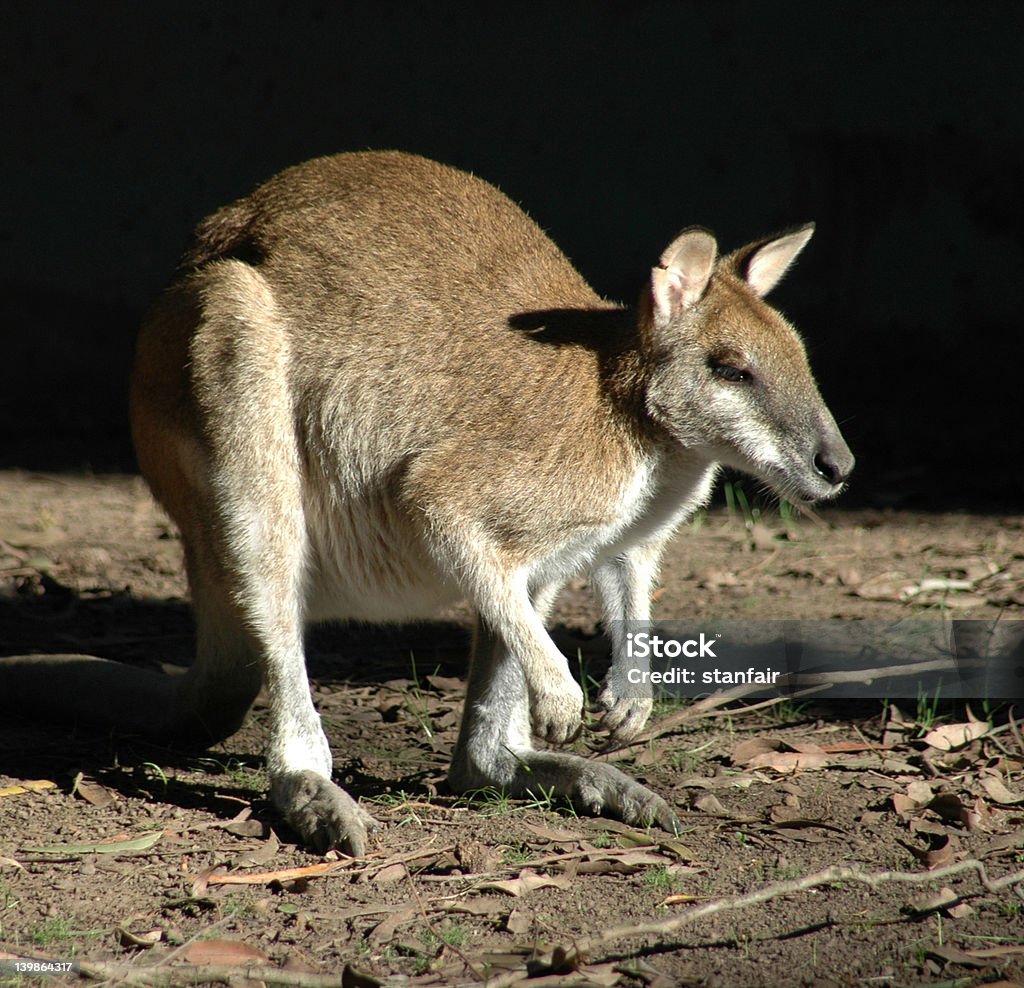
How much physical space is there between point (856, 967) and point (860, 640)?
200 centimetres

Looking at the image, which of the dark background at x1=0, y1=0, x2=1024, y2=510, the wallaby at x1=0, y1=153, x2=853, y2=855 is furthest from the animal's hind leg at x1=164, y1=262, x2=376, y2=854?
the dark background at x1=0, y1=0, x2=1024, y2=510

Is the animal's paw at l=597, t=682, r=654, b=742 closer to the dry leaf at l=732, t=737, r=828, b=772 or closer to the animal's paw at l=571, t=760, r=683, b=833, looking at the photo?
the animal's paw at l=571, t=760, r=683, b=833

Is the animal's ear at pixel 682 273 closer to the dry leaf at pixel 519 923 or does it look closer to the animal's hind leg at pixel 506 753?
the animal's hind leg at pixel 506 753

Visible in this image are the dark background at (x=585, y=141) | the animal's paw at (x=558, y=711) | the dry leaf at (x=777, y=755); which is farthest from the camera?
the dark background at (x=585, y=141)

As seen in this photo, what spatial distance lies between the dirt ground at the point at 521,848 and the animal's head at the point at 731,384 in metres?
0.80

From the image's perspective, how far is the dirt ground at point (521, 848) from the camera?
2.62 metres

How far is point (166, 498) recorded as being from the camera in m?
3.73

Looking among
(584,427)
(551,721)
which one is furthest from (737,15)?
(551,721)

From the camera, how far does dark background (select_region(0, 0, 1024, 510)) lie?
763 centimetres

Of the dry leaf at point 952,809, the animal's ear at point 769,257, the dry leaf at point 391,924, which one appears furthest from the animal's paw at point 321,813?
the animal's ear at point 769,257

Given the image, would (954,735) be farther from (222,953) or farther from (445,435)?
(222,953)

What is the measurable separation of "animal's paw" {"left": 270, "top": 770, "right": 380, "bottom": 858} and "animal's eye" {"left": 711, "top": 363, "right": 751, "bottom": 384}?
128cm

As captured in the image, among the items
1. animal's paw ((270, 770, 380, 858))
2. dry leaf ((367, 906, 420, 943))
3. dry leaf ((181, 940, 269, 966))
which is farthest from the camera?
animal's paw ((270, 770, 380, 858))

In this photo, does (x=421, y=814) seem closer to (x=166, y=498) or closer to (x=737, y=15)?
(x=166, y=498)
